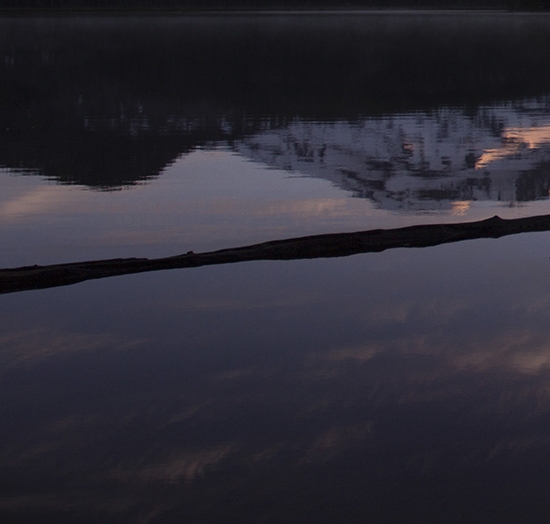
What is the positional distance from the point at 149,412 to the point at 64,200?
280 inches

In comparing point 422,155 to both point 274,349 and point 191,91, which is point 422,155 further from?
point 191,91

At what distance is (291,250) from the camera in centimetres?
918

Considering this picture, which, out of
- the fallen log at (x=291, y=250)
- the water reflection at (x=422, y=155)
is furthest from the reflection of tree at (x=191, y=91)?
the fallen log at (x=291, y=250)

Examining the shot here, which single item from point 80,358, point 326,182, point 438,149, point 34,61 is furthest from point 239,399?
point 34,61

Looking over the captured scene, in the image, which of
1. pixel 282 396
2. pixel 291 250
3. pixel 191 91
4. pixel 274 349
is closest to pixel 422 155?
pixel 291 250

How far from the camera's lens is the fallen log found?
324 inches

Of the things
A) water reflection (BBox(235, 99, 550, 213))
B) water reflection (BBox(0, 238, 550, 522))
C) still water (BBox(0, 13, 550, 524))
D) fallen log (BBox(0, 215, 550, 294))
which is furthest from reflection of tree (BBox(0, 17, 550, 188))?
water reflection (BBox(0, 238, 550, 522))

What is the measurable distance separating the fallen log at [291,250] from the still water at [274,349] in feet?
0.38

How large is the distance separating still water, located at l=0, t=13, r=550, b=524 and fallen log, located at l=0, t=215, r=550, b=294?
0.38 feet

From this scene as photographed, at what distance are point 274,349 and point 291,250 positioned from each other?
7.94 feet

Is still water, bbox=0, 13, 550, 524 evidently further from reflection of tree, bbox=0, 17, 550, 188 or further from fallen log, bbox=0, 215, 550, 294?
reflection of tree, bbox=0, 17, 550, 188

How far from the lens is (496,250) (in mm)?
9469

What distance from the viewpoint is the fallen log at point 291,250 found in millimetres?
8242

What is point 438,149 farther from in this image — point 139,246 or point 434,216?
point 139,246
